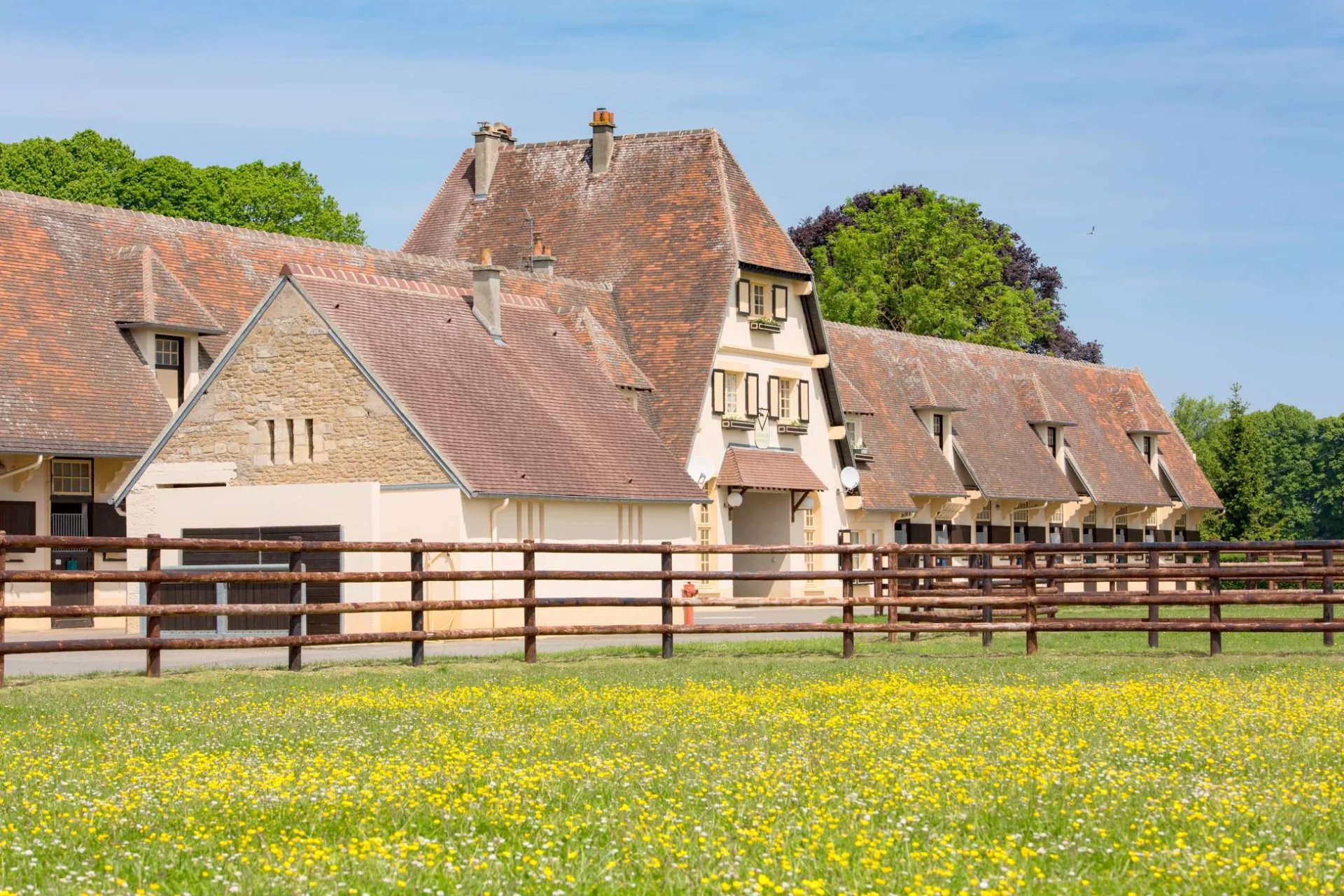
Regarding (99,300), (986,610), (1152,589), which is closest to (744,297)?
(99,300)

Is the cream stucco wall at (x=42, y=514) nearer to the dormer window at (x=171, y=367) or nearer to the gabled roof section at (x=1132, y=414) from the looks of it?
the dormer window at (x=171, y=367)

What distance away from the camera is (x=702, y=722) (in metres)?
12.8

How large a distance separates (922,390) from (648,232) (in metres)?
12.2

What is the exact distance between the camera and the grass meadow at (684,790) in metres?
7.48

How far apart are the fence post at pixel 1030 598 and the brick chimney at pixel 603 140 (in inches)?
1261

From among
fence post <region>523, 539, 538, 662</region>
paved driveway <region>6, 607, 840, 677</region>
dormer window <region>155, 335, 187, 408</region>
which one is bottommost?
paved driveway <region>6, 607, 840, 677</region>

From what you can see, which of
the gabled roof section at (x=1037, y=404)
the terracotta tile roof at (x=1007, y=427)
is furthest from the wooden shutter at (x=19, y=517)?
the gabled roof section at (x=1037, y=404)

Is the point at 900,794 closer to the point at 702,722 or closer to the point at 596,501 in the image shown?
the point at 702,722

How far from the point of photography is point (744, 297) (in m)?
47.6

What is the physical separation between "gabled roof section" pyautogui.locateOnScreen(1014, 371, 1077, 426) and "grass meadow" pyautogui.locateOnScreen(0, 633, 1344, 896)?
47.4 meters

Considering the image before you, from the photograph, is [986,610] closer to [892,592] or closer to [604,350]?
[892,592]

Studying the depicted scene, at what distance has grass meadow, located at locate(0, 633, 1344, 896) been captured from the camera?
24.5ft

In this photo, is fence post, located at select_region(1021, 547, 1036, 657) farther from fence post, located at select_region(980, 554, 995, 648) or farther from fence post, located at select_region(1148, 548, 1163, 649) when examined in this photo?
fence post, located at select_region(1148, 548, 1163, 649)

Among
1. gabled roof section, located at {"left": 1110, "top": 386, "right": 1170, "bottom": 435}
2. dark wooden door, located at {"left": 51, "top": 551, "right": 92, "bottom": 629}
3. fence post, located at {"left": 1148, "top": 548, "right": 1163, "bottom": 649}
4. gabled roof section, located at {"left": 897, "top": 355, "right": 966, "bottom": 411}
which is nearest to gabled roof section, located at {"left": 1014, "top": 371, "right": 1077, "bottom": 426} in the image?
gabled roof section, located at {"left": 897, "top": 355, "right": 966, "bottom": 411}
